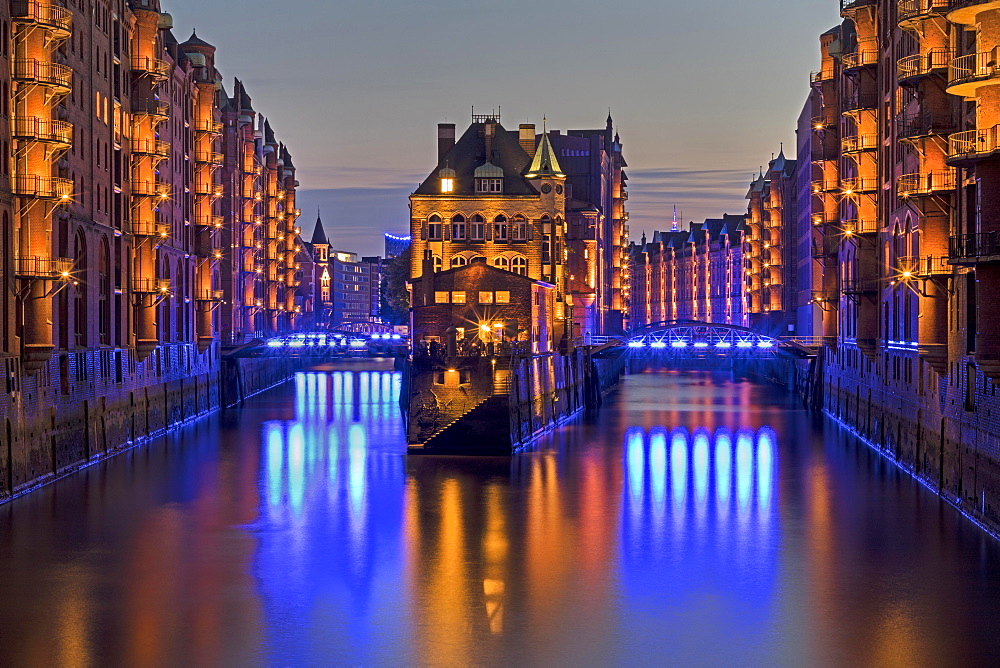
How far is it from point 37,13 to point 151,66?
18.6m

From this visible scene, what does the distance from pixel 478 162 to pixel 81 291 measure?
146ft

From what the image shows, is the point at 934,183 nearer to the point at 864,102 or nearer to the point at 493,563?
the point at 493,563

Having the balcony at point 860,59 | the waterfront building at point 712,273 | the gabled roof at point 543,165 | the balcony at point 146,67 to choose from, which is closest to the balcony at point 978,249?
the balcony at point 860,59

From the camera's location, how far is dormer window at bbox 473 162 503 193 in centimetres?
9407

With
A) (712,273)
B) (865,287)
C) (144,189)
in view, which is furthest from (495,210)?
(712,273)

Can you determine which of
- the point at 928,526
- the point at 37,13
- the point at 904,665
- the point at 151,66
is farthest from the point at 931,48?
the point at 151,66

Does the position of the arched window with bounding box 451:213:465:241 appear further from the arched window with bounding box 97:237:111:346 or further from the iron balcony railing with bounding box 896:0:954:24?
the iron balcony railing with bounding box 896:0:954:24

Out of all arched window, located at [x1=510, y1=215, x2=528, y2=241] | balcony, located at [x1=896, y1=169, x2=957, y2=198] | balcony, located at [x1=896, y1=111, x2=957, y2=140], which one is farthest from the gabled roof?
balcony, located at [x1=896, y1=169, x2=957, y2=198]

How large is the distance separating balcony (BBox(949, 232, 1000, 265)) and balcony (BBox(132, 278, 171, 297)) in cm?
3751

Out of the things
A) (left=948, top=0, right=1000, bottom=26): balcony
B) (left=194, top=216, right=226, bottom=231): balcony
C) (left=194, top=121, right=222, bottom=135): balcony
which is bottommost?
(left=194, top=216, right=226, bottom=231): balcony

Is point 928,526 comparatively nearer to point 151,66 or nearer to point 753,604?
point 753,604

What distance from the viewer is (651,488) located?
5275 centimetres

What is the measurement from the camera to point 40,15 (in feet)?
149

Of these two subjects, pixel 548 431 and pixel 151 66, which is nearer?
pixel 151 66
